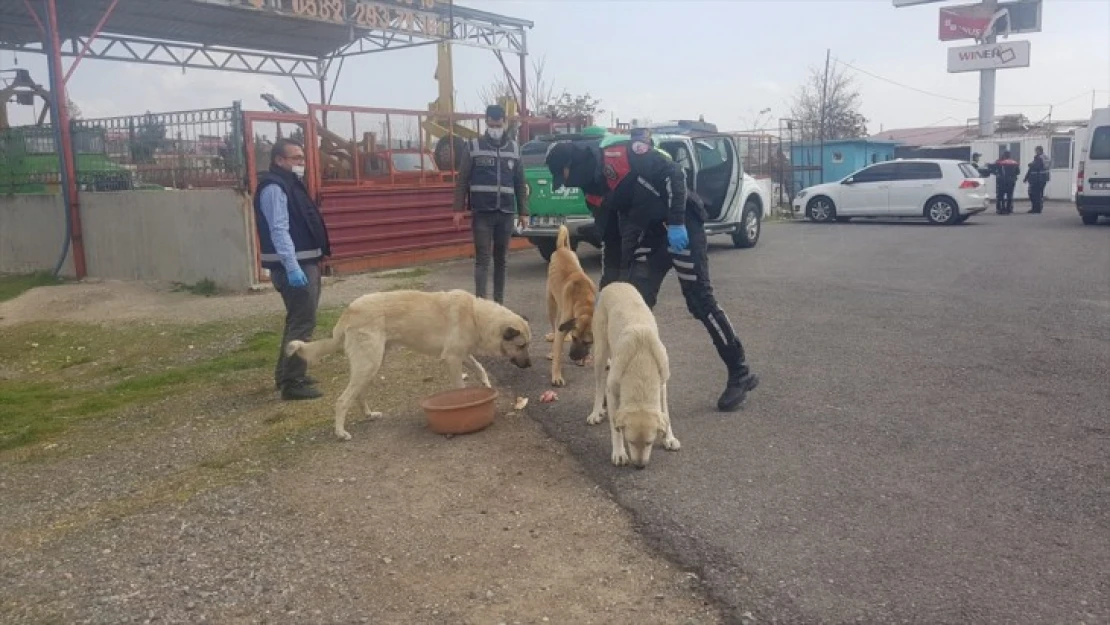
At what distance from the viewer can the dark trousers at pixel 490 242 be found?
8.42 metres

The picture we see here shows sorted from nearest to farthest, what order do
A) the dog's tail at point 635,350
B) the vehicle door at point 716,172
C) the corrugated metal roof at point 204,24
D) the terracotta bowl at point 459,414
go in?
1. the dog's tail at point 635,350
2. the terracotta bowl at point 459,414
3. the vehicle door at point 716,172
4. the corrugated metal roof at point 204,24

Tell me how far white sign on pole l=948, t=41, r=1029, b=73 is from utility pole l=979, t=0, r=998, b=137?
1.10ft

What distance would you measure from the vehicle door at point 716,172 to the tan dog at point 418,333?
880cm

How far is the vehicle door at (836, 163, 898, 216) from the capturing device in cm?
2106

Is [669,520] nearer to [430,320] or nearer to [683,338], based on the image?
[430,320]

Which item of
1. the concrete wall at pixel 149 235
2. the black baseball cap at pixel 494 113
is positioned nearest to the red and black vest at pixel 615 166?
the black baseball cap at pixel 494 113

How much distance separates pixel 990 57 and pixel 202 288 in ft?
126

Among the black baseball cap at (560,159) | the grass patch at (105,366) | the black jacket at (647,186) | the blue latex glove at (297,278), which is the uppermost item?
the black baseball cap at (560,159)

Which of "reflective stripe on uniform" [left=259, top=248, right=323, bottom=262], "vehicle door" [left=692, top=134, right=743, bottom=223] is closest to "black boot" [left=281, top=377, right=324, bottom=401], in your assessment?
"reflective stripe on uniform" [left=259, top=248, right=323, bottom=262]

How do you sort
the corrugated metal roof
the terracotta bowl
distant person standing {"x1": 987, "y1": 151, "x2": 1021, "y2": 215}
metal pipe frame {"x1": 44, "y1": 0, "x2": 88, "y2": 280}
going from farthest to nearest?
distant person standing {"x1": 987, "y1": 151, "x2": 1021, "y2": 215} < the corrugated metal roof < metal pipe frame {"x1": 44, "y1": 0, "x2": 88, "y2": 280} < the terracotta bowl

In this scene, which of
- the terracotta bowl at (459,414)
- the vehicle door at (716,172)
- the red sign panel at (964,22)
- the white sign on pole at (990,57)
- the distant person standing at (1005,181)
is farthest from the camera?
the red sign panel at (964,22)

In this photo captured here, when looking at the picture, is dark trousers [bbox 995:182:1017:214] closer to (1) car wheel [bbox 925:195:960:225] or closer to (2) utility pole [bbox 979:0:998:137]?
Result: (1) car wheel [bbox 925:195:960:225]

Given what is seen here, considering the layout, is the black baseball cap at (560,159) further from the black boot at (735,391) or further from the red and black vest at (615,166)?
the black boot at (735,391)

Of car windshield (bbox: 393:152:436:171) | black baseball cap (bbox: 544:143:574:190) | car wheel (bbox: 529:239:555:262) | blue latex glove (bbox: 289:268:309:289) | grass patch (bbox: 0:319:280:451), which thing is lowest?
grass patch (bbox: 0:319:280:451)
